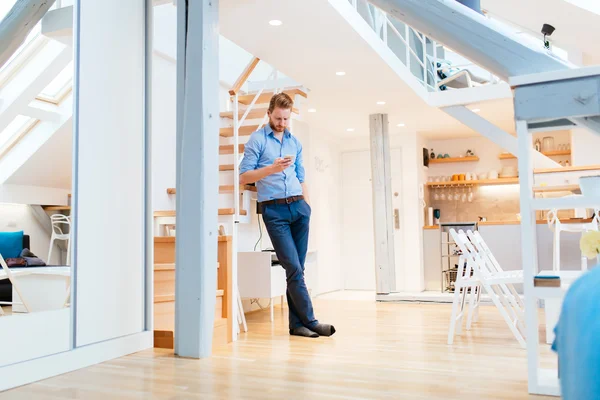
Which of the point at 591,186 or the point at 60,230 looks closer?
the point at 591,186

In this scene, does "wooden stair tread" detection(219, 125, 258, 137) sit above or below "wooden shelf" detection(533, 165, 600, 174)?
above

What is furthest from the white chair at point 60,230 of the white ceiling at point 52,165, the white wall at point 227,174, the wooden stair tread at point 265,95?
the wooden stair tread at point 265,95

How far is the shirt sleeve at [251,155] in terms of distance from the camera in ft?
12.9

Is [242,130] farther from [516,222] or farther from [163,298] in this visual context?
[516,222]

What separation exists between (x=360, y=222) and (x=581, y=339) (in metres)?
7.62

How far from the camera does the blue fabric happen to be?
0.82 meters

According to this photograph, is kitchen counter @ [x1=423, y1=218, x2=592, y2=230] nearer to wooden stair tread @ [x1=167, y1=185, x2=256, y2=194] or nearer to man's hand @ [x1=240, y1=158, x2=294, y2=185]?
wooden stair tread @ [x1=167, y1=185, x2=256, y2=194]

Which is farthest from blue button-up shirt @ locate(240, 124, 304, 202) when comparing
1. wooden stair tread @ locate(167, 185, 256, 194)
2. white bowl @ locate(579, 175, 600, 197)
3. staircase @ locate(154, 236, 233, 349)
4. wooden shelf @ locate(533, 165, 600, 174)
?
wooden shelf @ locate(533, 165, 600, 174)

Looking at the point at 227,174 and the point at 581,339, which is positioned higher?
the point at 227,174

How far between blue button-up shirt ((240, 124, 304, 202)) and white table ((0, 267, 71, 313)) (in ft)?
4.83

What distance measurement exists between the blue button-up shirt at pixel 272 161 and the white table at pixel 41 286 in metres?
1.47

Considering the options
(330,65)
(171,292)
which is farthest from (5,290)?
(330,65)

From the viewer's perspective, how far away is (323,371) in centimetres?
274

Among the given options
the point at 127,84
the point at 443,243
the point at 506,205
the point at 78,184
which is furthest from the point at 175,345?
the point at 506,205
